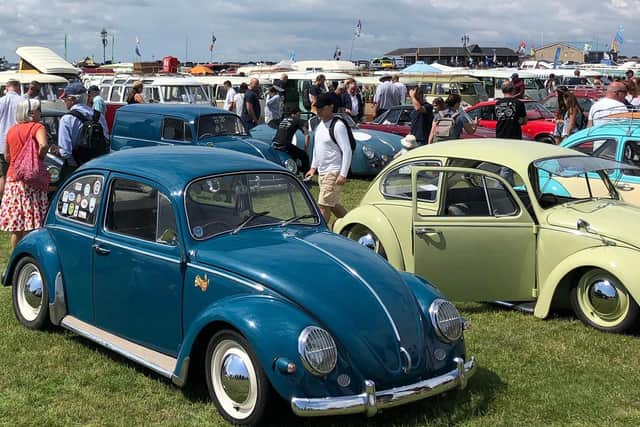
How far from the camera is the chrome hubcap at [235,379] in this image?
4.39 meters

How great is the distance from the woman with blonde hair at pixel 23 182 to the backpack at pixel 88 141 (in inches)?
103

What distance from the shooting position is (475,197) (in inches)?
280

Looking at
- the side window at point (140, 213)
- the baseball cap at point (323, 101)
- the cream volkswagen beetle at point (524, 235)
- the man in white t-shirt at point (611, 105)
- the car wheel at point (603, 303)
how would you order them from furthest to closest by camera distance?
the man in white t-shirt at point (611, 105), the baseball cap at point (323, 101), the cream volkswagen beetle at point (524, 235), the car wheel at point (603, 303), the side window at point (140, 213)

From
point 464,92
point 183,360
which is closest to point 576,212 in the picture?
point 183,360

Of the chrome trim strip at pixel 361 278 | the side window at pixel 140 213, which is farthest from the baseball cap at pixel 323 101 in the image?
the chrome trim strip at pixel 361 278

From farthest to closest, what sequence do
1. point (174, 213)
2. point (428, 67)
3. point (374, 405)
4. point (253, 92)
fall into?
point (428, 67) → point (253, 92) → point (174, 213) → point (374, 405)

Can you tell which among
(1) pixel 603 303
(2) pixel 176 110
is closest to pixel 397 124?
(2) pixel 176 110

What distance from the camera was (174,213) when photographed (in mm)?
5086

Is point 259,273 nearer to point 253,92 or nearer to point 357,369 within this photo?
point 357,369

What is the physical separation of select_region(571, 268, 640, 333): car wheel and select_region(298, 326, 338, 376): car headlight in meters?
3.04

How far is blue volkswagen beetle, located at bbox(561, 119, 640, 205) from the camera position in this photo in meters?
8.69

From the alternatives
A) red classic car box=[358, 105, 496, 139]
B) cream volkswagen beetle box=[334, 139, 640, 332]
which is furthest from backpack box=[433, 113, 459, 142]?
red classic car box=[358, 105, 496, 139]

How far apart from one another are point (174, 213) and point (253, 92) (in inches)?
550

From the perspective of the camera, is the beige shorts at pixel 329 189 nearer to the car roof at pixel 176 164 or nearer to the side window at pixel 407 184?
the side window at pixel 407 184
